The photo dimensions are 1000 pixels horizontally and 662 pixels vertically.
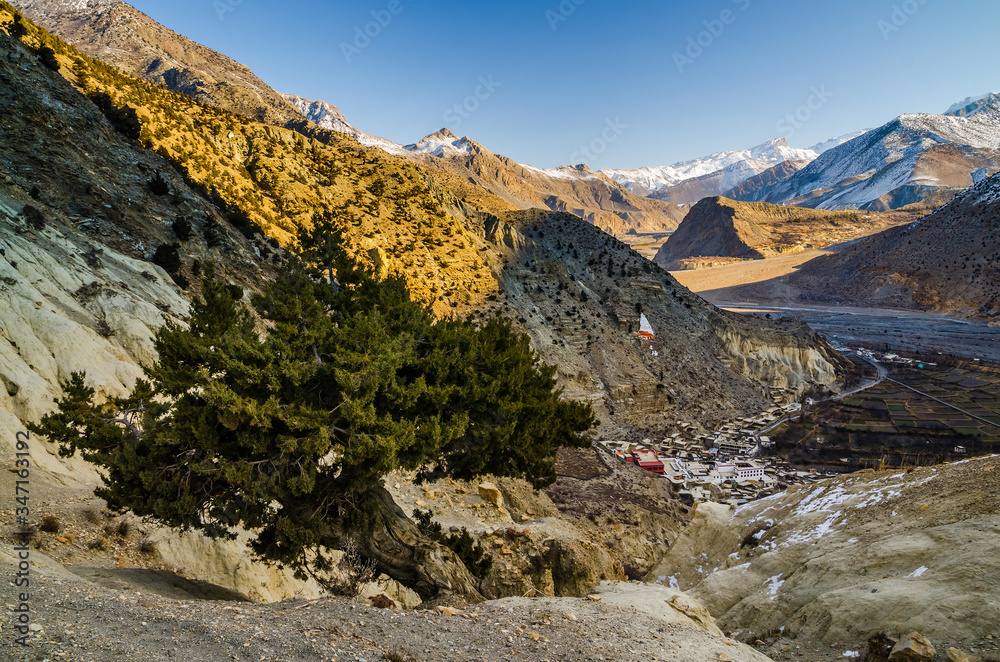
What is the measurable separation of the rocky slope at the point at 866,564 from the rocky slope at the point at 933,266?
107 meters

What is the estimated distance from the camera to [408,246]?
1775 inches

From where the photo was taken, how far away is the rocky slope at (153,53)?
7475 centimetres

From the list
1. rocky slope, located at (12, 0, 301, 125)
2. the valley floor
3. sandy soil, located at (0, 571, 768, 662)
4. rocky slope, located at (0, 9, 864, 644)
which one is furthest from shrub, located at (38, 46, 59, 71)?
the valley floor

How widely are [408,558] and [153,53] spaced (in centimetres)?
11547

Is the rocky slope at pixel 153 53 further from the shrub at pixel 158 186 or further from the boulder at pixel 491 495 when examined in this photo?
the boulder at pixel 491 495

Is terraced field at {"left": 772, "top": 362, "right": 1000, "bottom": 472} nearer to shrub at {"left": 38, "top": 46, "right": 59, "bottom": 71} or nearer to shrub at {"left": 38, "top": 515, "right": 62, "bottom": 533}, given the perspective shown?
shrub at {"left": 38, "top": 515, "right": 62, "bottom": 533}

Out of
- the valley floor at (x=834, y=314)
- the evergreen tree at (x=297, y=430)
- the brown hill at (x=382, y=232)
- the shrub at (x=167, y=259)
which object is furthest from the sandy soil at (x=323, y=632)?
the valley floor at (x=834, y=314)

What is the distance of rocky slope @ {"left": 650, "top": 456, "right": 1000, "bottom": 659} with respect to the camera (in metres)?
9.10

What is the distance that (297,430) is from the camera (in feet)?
32.3

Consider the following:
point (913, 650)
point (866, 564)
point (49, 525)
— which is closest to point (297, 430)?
point (49, 525)

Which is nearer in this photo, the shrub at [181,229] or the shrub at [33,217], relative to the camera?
the shrub at [33,217]

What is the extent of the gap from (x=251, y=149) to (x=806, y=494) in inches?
1906

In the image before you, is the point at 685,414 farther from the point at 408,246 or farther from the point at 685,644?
the point at 685,644

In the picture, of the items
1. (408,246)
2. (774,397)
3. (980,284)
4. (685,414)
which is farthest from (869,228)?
(408,246)
